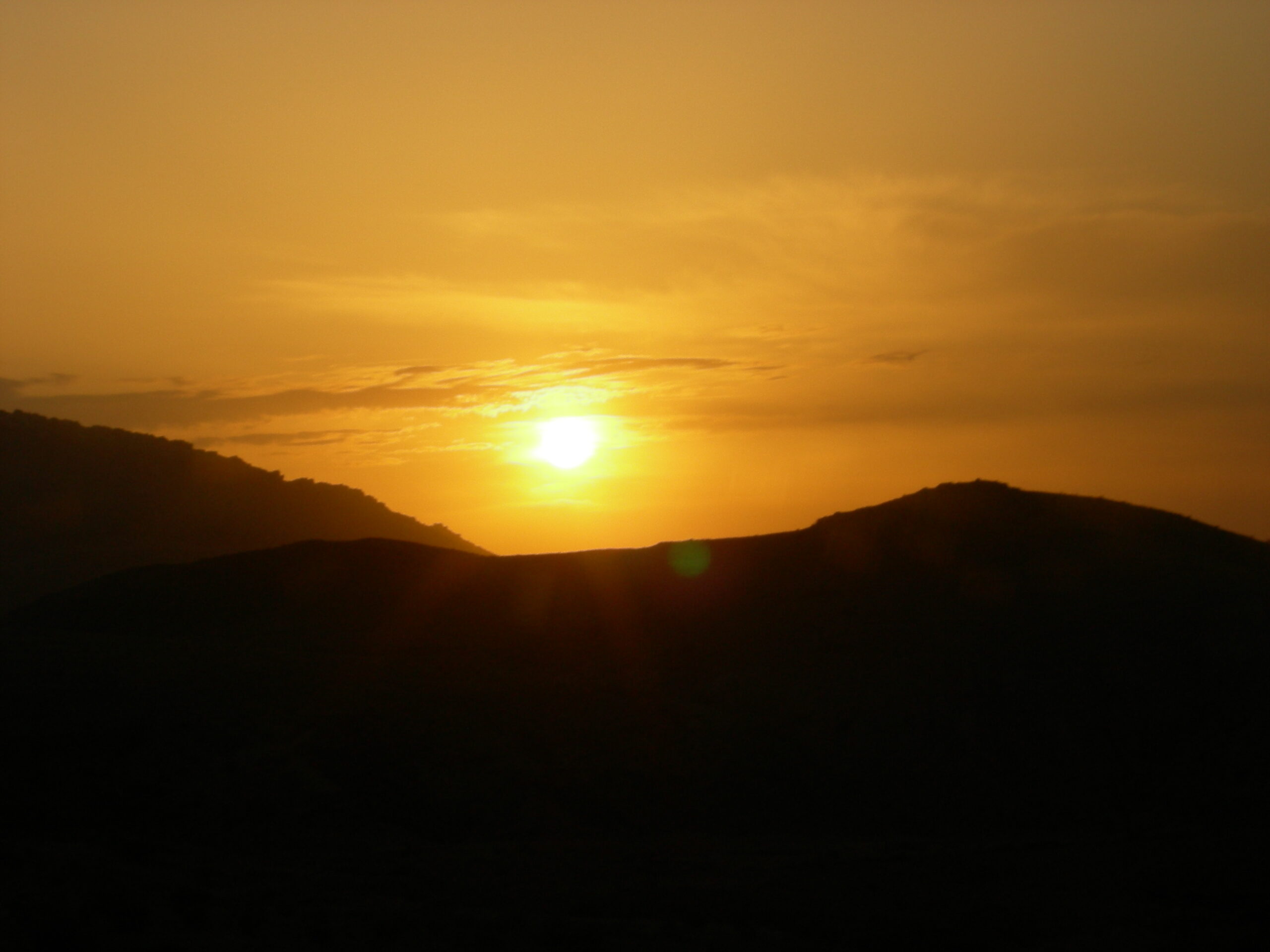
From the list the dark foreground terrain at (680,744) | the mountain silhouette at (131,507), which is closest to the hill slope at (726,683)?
the dark foreground terrain at (680,744)

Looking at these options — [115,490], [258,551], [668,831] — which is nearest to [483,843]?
[668,831]

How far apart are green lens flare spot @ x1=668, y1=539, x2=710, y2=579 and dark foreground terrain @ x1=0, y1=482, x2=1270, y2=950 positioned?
Answer: 4.2 inches

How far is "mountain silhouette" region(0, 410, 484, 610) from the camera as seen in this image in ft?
207

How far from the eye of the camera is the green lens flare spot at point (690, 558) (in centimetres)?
3191

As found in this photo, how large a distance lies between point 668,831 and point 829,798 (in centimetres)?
325

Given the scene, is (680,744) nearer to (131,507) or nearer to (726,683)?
(726,683)

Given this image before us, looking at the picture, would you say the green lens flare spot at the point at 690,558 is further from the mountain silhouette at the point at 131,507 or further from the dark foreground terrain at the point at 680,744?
the mountain silhouette at the point at 131,507

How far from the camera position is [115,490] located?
7175 centimetres

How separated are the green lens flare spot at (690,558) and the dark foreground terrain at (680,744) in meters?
0.11

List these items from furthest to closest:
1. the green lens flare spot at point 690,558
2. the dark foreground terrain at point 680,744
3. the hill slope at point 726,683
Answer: the green lens flare spot at point 690,558, the hill slope at point 726,683, the dark foreground terrain at point 680,744

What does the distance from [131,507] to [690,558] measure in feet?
166

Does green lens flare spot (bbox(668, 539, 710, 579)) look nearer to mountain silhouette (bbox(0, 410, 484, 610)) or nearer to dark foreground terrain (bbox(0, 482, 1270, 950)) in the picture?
dark foreground terrain (bbox(0, 482, 1270, 950))

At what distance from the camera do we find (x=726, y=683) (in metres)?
25.7

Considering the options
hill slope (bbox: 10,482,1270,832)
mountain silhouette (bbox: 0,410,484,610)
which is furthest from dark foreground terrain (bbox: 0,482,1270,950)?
mountain silhouette (bbox: 0,410,484,610)
